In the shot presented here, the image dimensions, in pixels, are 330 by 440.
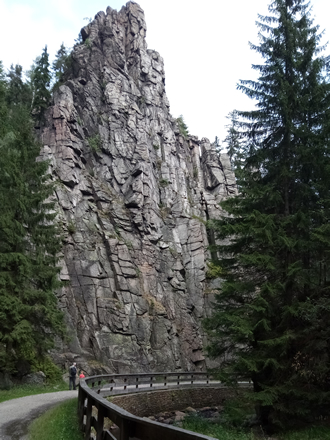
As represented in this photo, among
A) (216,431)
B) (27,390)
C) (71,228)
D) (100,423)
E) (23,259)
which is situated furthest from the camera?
(71,228)

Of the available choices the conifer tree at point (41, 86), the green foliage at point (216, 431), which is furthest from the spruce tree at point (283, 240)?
the conifer tree at point (41, 86)

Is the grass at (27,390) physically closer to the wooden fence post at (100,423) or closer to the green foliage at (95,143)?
the wooden fence post at (100,423)

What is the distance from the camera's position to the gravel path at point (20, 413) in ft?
27.5

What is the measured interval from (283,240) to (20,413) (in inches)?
404

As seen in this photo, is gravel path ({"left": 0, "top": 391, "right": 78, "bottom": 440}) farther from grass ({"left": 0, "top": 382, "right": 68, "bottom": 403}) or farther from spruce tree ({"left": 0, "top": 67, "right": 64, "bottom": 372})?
spruce tree ({"left": 0, "top": 67, "right": 64, "bottom": 372})

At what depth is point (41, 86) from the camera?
48.0 meters

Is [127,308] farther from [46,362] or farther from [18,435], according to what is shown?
[18,435]

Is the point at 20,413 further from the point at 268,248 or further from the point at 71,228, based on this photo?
the point at 71,228

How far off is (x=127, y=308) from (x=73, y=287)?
495 cm

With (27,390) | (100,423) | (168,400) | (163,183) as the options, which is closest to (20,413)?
(100,423)

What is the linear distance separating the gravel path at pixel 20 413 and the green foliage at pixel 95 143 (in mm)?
30605

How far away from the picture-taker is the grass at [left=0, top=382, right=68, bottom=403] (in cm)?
1551

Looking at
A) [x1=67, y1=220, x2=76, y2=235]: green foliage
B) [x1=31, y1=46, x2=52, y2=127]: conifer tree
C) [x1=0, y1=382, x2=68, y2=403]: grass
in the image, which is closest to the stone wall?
[x1=0, y1=382, x2=68, y2=403]: grass

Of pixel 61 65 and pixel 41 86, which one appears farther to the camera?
pixel 61 65
